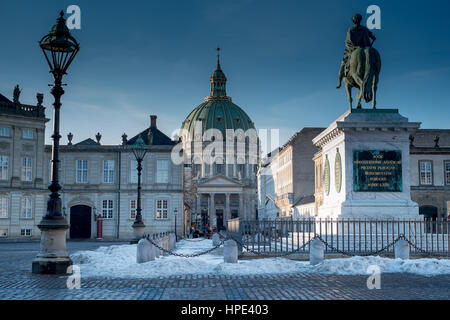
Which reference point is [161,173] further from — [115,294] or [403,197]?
[115,294]

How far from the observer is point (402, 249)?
17609 mm

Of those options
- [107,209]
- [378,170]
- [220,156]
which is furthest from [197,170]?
[378,170]

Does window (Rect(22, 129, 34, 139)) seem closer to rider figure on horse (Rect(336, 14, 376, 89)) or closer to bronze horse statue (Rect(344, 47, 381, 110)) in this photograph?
rider figure on horse (Rect(336, 14, 376, 89))

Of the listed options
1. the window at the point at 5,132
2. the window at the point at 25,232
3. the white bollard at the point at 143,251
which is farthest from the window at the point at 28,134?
the white bollard at the point at 143,251

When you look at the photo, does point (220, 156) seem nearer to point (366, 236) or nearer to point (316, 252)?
point (366, 236)

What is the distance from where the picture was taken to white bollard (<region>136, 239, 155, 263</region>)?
17484 mm

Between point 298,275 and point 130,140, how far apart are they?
67.0 meters

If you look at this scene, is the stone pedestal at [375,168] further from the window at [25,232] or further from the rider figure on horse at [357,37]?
the window at [25,232]

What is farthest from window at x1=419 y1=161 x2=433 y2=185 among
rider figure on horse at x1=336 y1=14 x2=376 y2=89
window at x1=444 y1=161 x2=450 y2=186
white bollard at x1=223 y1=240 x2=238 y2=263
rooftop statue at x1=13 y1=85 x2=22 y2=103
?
white bollard at x1=223 y1=240 x2=238 y2=263

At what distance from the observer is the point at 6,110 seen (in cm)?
5431

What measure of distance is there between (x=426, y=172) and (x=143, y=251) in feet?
137

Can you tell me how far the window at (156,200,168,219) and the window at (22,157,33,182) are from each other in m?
12.8
